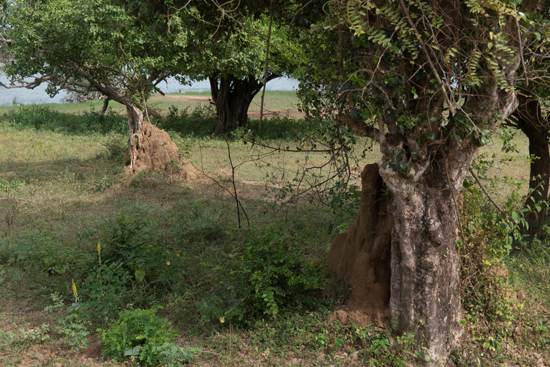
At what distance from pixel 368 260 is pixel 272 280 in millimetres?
930

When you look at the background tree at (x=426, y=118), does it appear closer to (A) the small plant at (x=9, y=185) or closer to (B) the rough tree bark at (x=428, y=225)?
(B) the rough tree bark at (x=428, y=225)

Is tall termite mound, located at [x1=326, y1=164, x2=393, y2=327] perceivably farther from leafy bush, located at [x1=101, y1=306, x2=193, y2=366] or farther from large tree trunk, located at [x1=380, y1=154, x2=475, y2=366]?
Result: leafy bush, located at [x1=101, y1=306, x2=193, y2=366]

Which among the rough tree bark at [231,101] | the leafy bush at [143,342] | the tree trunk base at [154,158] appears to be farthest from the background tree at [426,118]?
the rough tree bark at [231,101]

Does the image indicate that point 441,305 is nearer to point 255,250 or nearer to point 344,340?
point 344,340

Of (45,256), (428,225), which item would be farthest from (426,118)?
(45,256)

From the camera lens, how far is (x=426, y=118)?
3.75 meters

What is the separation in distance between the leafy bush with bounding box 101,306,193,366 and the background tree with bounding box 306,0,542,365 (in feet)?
6.36

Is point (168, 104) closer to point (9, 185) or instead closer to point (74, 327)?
point (9, 185)

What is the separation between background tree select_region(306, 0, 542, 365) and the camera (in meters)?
3.41

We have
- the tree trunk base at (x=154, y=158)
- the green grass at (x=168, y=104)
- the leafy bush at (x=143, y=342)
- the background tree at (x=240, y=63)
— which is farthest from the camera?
the green grass at (x=168, y=104)

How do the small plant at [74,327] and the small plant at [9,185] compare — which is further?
the small plant at [9,185]

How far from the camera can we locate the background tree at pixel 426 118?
3.41 m

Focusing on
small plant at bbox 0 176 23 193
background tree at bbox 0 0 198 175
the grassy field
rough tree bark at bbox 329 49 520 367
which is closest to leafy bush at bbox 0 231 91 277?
the grassy field

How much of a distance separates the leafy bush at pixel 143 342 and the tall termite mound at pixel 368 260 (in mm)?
1461
